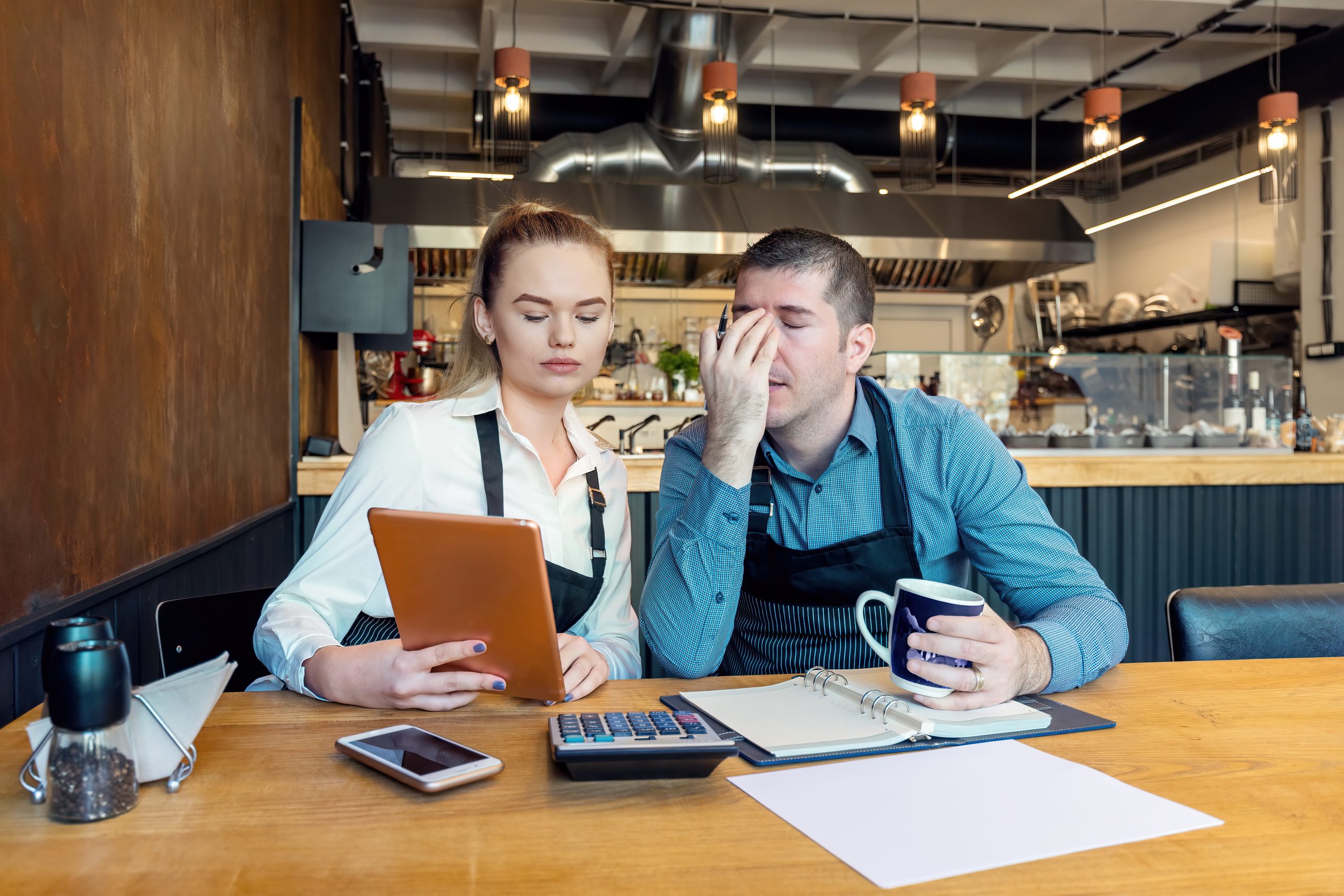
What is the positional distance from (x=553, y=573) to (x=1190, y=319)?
7257 millimetres

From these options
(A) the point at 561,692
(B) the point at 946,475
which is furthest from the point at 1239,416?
(A) the point at 561,692

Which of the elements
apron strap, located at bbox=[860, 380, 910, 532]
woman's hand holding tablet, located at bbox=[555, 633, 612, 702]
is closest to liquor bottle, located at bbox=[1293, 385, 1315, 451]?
apron strap, located at bbox=[860, 380, 910, 532]

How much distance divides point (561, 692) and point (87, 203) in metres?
0.98

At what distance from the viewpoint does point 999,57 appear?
21.0ft

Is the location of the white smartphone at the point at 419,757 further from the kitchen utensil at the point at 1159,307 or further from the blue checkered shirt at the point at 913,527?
the kitchen utensil at the point at 1159,307

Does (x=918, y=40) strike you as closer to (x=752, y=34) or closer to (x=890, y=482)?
(x=752, y=34)

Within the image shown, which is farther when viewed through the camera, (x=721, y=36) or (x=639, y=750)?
(x=721, y=36)

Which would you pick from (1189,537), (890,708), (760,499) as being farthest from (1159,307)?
(890,708)

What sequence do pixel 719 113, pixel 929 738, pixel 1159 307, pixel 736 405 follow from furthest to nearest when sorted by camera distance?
pixel 1159 307 → pixel 719 113 → pixel 736 405 → pixel 929 738

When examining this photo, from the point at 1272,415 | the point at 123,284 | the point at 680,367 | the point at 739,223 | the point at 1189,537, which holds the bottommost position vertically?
the point at 1189,537

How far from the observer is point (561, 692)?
3.32 ft

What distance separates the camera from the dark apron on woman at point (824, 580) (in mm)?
1493

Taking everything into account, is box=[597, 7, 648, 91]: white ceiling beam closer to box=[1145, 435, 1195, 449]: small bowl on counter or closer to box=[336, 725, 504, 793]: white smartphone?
box=[1145, 435, 1195, 449]: small bowl on counter

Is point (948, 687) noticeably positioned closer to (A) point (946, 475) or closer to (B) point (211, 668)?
(A) point (946, 475)
